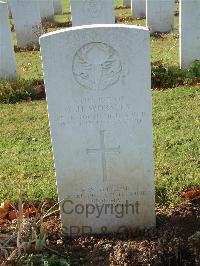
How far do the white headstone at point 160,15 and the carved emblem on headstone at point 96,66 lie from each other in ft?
31.5

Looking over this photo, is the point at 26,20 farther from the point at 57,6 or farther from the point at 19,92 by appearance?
the point at 57,6

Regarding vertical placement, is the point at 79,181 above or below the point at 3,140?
above

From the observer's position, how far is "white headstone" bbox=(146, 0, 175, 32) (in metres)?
12.4

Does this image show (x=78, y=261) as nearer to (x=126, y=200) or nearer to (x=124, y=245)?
(x=124, y=245)

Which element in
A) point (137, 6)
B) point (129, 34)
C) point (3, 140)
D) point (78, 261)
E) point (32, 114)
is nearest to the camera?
point (129, 34)

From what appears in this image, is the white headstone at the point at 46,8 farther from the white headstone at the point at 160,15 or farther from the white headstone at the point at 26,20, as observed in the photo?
the white headstone at the point at 160,15

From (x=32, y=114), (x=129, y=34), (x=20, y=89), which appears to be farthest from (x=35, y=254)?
(x=20, y=89)

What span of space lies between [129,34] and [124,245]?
1524mm

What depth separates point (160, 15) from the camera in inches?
496

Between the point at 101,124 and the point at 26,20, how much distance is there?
936cm

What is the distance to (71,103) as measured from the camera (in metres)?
3.33

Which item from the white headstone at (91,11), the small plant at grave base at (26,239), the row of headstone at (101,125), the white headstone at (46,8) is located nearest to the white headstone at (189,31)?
the white headstone at (91,11)

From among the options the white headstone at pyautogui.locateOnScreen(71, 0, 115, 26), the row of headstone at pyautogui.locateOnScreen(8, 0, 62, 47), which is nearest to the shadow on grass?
the white headstone at pyautogui.locateOnScreen(71, 0, 115, 26)

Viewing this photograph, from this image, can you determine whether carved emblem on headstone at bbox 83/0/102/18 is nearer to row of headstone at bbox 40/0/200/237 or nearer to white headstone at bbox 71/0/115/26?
white headstone at bbox 71/0/115/26
